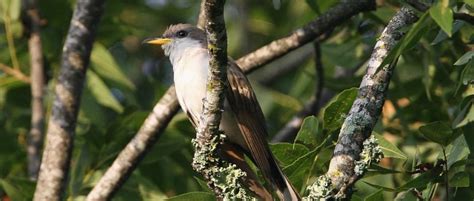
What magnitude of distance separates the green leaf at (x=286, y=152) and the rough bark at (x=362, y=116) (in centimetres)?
60

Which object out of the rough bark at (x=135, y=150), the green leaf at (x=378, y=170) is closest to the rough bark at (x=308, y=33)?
the rough bark at (x=135, y=150)

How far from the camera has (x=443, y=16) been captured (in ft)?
11.6

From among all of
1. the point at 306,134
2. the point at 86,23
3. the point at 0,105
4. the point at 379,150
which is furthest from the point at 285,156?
the point at 0,105

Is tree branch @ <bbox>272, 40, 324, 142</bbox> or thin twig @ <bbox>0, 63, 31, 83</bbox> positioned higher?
thin twig @ <bbox>0, 63, 31, 83</bbox>

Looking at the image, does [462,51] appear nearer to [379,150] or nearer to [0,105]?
[379,150]

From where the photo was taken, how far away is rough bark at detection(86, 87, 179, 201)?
599 cm

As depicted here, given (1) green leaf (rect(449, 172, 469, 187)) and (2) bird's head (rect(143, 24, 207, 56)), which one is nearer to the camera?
(1) green leaf (rect(449, 172, 469, 187))

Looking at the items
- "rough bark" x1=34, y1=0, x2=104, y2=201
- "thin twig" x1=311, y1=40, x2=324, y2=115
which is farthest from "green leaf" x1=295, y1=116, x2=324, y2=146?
"thin twig" x1=311, y1=40, x2=324, y2=115

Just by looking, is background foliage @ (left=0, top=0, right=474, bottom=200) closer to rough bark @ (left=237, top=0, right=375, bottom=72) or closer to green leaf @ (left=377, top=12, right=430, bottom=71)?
rough bark @ (left=237, top=0, right=375, bottom=72)

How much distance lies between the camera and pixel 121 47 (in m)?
9.48

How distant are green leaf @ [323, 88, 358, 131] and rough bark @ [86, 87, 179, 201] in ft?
4.89

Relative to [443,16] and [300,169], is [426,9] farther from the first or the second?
[300,169]

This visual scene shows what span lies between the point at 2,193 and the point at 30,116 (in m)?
0.87

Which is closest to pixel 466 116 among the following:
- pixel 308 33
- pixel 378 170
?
pixel 378 170
